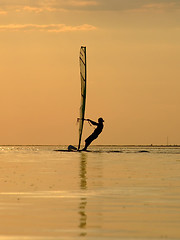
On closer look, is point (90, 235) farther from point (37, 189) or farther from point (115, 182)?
point (115, 182)

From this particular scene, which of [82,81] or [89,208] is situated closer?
[89,208]

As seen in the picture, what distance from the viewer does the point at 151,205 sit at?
17.5 meters

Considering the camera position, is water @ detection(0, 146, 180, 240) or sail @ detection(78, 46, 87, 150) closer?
water @ detection(0, 146, 180, 240)

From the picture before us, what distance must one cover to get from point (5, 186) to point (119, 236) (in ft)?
34.8

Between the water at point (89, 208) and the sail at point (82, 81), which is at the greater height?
the sail at point (82, 81)

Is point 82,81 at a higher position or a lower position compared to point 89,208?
higher

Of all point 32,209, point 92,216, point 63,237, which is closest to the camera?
point 63,237

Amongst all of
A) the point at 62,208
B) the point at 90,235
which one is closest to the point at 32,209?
the point at 62,208

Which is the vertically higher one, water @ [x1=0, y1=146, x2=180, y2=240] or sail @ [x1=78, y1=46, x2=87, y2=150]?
sail @ [x1=78, y1=46, x2=87, y2=150]

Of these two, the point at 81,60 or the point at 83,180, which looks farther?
the point at 81,60

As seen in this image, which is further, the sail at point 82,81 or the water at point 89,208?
the sail at point 82,81

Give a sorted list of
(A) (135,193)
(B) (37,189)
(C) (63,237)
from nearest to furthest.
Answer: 1. (C) (63,237)
2. (A) (135,193)
3. (B) (37,189)

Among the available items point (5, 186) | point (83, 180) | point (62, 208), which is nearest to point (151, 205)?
point (62, 208)

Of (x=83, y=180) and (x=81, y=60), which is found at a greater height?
(x=81, y=60)
